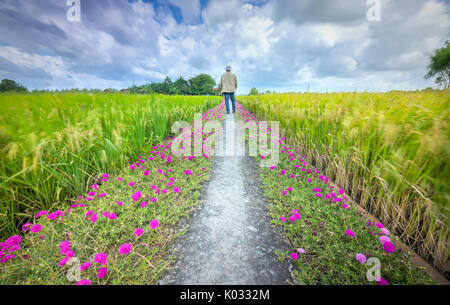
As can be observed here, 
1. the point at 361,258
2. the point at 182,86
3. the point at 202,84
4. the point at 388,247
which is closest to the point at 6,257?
the point at 361,258

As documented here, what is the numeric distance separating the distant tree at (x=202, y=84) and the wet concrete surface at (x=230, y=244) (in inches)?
1960

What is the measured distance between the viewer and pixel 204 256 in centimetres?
142

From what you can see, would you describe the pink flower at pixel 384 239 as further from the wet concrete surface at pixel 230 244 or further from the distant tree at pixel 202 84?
the distant tree at pixel 202 84

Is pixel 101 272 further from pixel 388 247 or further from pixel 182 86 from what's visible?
pixel 182 86

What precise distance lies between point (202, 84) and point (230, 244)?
5941 cm

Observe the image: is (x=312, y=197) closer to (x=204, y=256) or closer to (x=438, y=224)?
(x=438, y=224)

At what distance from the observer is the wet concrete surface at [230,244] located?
1.25 meters

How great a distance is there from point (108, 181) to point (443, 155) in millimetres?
3488

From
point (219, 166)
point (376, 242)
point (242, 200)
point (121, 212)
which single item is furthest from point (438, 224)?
point (121, 212)

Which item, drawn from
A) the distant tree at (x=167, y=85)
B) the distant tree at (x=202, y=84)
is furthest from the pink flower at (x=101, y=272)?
the distant tree at (x=202, y=84)

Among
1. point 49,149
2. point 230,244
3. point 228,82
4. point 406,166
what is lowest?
point 230,244

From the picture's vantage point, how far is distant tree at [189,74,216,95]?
48938mm

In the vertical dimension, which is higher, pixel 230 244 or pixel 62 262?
→ pixel 62 262

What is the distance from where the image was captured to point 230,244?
60.6 inches
